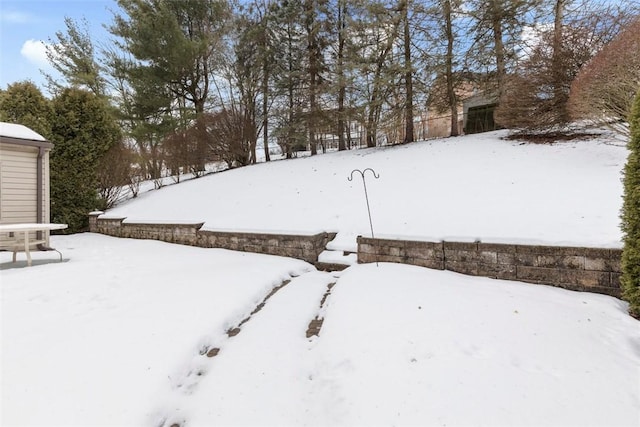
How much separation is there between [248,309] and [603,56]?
8117 millimetres

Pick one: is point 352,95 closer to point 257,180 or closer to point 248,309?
point 257,180

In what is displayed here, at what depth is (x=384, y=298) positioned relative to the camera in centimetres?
327

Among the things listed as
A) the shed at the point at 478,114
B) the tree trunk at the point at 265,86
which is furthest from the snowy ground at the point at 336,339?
the tree trunk at the point at 265,86

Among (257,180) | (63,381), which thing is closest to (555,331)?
(63,381)

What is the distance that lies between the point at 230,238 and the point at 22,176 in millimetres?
4993

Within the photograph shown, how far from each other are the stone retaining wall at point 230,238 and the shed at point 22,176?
192cm

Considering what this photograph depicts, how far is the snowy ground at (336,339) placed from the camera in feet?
5.91

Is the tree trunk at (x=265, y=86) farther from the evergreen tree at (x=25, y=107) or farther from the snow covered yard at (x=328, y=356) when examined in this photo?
the snow covered yard at (x=328, y=356)

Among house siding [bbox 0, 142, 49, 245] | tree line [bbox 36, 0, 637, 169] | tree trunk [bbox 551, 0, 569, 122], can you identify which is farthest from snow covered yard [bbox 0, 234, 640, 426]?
tree line [bbox 36, 0, 637, 169]

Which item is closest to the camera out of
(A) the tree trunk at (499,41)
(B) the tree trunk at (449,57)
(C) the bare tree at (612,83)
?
(C) the bare tree at (612,83)

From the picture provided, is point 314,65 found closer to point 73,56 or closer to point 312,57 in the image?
point 312,57

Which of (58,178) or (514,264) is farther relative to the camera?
(58,178)

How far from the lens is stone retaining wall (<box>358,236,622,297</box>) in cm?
322

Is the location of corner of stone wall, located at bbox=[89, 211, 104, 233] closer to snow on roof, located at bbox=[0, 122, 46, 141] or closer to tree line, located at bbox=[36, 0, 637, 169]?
snow on roof, located at bbox=[0, 122, 46, 141]
